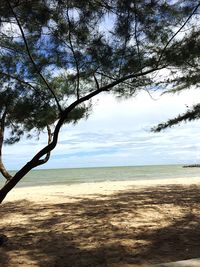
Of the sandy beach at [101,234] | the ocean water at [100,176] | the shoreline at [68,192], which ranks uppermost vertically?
the ocean water at [100,176]

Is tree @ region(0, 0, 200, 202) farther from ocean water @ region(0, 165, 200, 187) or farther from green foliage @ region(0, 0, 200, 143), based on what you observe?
ocean water @ region(0, 165, 200, 187)

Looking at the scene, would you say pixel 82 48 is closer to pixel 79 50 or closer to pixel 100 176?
pixel 79 50

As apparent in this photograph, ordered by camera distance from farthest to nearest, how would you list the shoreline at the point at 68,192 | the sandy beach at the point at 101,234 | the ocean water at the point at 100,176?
the ocean water at the point at 100,176 < the shoreline at the point at 68,192 < the sandy beach at the point at 101,234

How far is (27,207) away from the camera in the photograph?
25.2 feet

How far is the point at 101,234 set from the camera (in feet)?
16.3

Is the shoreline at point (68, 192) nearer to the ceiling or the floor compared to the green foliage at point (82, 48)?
nearer to the floor

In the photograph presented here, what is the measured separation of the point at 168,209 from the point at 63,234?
2137 millimetres

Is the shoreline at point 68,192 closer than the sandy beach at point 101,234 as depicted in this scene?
No

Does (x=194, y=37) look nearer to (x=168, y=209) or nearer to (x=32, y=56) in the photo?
(x=32, y=56)

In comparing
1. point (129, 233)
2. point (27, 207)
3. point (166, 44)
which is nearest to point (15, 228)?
point (129, 233)

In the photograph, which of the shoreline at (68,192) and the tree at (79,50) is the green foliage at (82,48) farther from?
the shoreline at (68,192)

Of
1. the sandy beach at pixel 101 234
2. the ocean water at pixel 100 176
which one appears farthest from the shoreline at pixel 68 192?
the ocean water at pixel 100 176

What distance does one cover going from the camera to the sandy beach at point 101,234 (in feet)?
13.0

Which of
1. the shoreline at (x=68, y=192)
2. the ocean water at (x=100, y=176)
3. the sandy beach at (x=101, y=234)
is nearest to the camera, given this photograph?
the sandy beach at (x=101, y=234)
